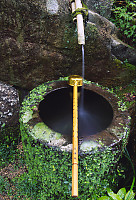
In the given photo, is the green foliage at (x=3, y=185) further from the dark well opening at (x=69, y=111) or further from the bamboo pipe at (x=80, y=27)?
the bamboo pipe at (x=80, y=27)

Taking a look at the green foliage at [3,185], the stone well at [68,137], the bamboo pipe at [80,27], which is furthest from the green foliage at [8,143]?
the bamboo pipe at [80,27]

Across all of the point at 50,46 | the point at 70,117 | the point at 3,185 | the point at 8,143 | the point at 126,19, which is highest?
the point at 126,19

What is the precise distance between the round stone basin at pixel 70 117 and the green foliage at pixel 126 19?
1.74 metres

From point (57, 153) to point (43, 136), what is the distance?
0.83 ft

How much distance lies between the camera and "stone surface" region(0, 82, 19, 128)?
10.7 feet

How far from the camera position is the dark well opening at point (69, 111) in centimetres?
249

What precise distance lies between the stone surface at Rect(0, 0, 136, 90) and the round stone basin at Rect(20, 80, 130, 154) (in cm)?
63

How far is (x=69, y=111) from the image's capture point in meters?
2.72

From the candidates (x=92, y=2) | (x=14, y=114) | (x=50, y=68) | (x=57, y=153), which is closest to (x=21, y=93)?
(x=14, y=114)

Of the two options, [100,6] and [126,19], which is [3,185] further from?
[126,19]

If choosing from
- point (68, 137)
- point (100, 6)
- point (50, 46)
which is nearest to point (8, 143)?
point (68, 137)

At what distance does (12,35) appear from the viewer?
2.84 meters

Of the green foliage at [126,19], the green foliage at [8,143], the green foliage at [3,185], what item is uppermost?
the green foliage at [126,19]

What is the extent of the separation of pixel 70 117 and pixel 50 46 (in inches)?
49.6
